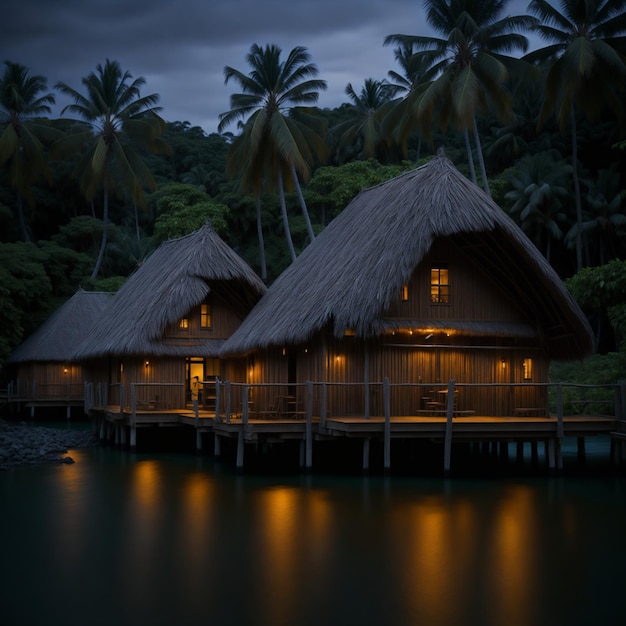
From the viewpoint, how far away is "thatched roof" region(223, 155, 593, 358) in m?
21.0

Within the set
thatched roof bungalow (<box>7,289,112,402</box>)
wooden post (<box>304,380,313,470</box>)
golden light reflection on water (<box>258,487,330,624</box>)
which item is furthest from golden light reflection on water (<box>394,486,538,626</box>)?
thatched roof bungalow (<box>7,289,112,402</box>)

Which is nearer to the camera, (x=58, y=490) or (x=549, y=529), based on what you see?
(x=549, y=529)

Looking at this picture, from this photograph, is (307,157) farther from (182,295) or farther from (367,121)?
(182,295)

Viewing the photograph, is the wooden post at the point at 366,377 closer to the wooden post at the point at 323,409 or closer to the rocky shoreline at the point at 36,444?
the wooden post at the point at 323,409

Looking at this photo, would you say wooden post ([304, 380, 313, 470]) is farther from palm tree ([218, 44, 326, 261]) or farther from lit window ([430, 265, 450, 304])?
palm tree ([218, 44, 326, 261])

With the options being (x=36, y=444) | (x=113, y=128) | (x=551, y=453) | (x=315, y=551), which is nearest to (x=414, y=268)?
(x=551, y=453)

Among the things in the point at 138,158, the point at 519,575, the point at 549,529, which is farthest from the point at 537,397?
the point at 138,158

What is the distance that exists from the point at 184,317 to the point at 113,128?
2465cm

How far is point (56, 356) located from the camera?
41.5 meters

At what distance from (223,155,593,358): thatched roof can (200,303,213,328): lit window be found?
559 cm

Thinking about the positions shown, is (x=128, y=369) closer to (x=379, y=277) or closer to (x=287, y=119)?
(x=379, y=277)

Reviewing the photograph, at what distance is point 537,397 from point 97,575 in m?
14.6

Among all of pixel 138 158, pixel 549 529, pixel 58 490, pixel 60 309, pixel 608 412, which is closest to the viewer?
pixel 549 529

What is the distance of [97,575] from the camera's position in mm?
12047
